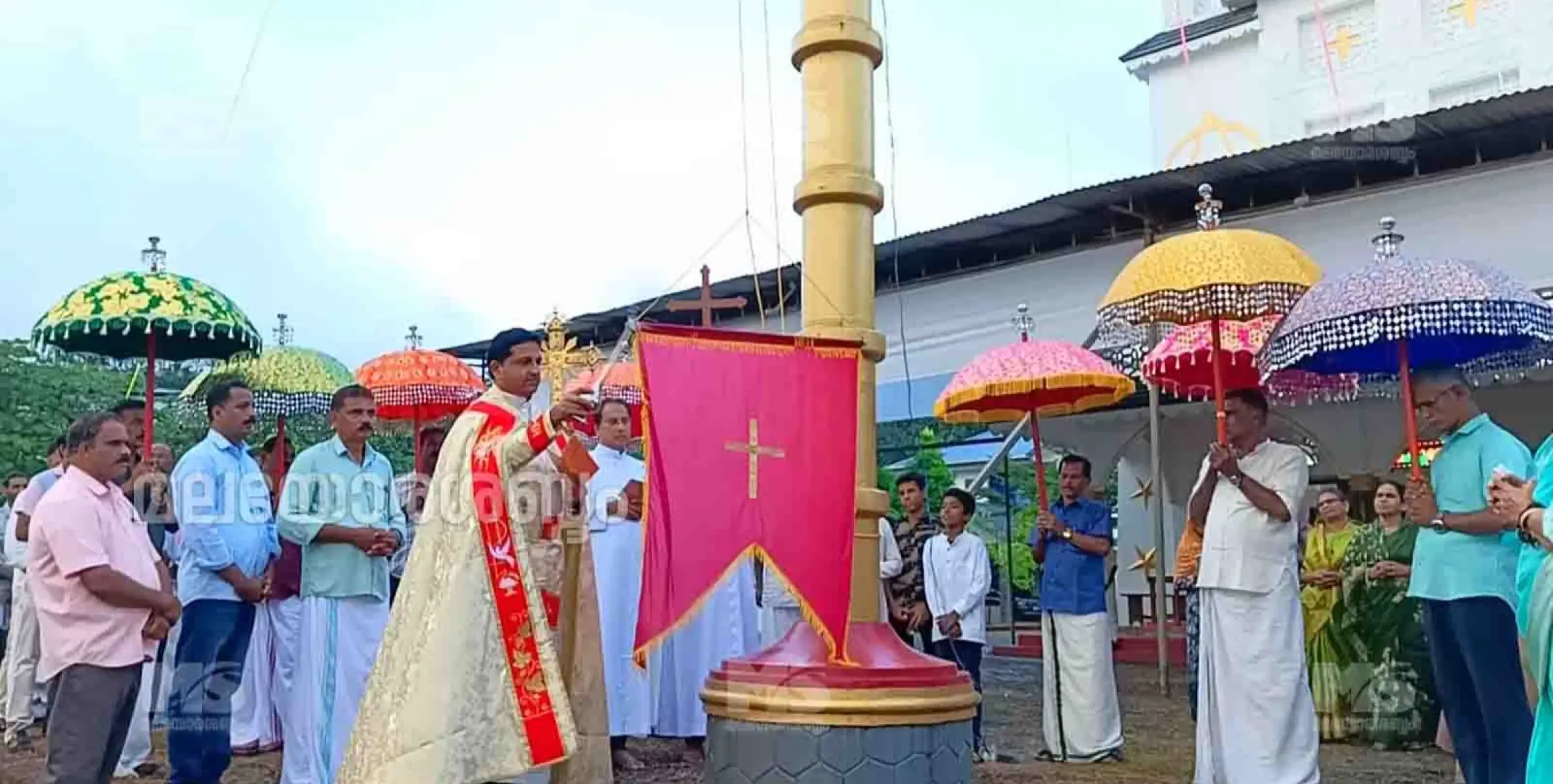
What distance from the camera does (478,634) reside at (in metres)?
4.21

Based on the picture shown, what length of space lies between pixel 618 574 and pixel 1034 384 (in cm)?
234

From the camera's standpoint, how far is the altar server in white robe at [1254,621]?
5.30m

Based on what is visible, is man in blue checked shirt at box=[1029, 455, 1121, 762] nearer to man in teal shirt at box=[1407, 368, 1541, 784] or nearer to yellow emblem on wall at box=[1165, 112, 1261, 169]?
man in teal shirt at box=[1407, 368, 1541, 784]

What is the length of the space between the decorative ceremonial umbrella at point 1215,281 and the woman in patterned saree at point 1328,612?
2652 mm

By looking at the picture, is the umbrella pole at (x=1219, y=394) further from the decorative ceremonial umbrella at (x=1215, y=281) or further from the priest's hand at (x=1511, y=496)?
the priest's hand at (x=1511, y=496)

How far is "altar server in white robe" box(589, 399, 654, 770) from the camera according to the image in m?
6.54

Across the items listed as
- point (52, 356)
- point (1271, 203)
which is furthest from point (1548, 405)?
point (52, 356)

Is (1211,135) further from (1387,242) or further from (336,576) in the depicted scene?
(336,576)

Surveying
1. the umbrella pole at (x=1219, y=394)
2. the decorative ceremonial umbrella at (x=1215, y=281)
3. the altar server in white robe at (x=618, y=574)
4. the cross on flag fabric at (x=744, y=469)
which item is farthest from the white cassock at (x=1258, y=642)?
the altar server in white robe at (x=618, y=574)

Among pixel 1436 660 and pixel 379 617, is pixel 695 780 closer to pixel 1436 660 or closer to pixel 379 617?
pixel 379 617

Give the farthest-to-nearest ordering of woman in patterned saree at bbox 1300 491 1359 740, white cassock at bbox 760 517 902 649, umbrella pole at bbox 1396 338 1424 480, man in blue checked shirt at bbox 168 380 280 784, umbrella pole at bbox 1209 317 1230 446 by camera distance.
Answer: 1. woman in patterned saree at bbox 1300 491 1359 740
2. white cassock at bbox 760 517 902 649
3. umbrella pole at bbox 1209 317 1230 446
4. man in blue checked shirt at bbox 168 380 280 784
5. umbrella pole at bbox 1396 338 1424 480

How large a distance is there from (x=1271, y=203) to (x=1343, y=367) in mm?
4651

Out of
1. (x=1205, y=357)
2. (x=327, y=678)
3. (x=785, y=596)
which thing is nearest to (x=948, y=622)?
(x=785, y=596)

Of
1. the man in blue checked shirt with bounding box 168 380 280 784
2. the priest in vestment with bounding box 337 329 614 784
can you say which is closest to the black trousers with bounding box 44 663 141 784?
the priest in vestment with bounding box 337 329 614 784
